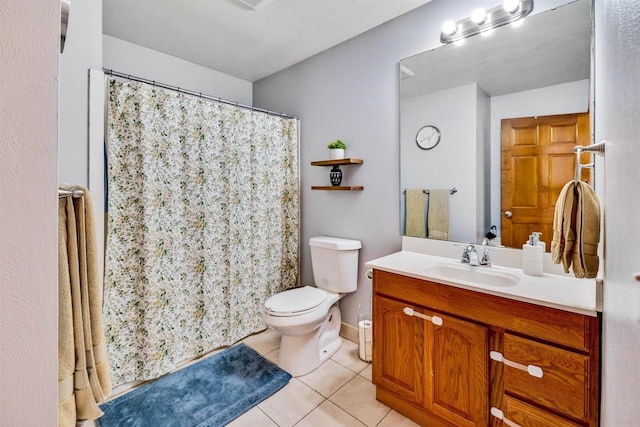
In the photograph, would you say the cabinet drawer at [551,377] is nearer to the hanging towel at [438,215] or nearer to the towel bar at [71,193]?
the hanging towel at [438,215]

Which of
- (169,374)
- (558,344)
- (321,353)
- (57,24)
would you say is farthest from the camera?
(321,353)

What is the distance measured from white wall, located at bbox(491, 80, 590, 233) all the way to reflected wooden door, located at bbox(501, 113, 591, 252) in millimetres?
27

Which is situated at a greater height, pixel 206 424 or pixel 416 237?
pixel 416 237

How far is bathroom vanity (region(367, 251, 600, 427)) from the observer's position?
107 cm

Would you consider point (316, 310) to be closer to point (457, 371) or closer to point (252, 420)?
point (252, 420)

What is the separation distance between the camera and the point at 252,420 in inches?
62.1

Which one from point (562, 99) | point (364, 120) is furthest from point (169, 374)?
point (562, 99)

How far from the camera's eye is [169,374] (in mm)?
1944

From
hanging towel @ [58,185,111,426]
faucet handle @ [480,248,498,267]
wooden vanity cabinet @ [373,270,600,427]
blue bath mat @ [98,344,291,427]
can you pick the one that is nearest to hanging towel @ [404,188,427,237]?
faucet handle @ [480,248,498,267]

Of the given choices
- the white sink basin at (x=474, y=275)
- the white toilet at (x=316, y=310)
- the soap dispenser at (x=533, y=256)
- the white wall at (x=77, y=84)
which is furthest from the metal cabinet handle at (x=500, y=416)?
the white wall at (x=77, y=84)

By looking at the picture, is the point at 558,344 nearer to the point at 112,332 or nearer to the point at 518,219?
the point at 518,219

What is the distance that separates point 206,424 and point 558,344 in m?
1.66

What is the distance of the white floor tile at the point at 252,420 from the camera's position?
155 centimetres

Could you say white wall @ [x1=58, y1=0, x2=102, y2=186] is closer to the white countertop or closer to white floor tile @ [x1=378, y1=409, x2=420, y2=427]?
the white countertop
